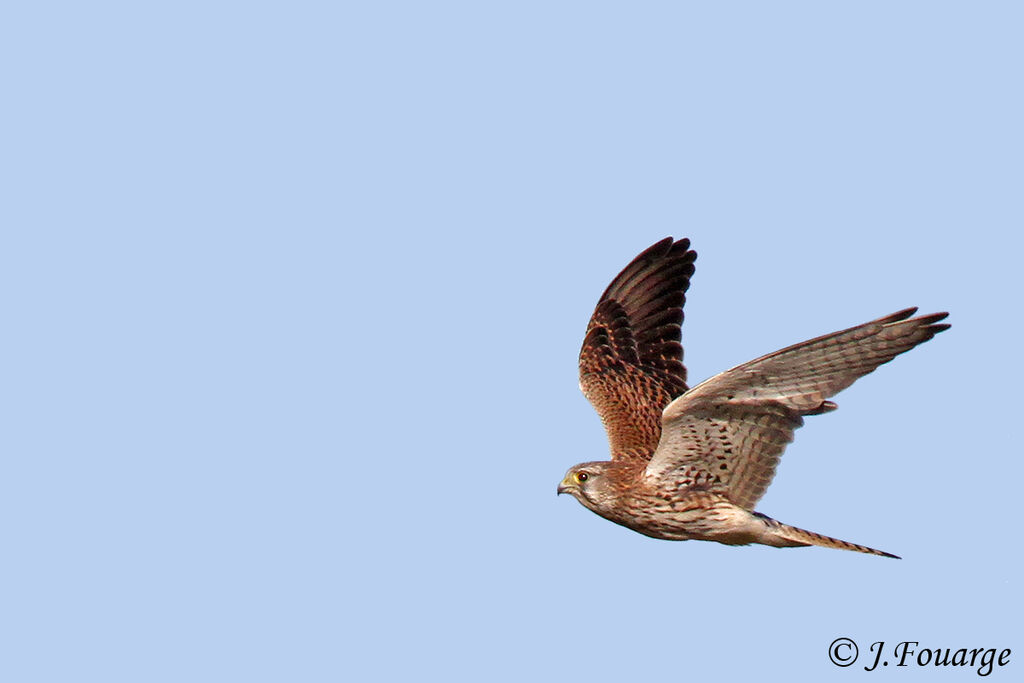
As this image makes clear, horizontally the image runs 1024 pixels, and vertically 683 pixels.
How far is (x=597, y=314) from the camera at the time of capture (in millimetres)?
12742

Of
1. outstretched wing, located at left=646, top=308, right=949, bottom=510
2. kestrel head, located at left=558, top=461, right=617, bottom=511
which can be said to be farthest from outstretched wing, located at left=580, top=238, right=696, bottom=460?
outstretched wing, located at left=646, top=308, right=949, bottom=510

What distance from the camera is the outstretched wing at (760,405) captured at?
9.47 meters

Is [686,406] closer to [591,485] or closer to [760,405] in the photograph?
[760,405]

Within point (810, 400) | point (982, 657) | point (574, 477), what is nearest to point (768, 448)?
point (810, 400)

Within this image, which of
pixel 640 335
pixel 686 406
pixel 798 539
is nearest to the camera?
pixel 686 406

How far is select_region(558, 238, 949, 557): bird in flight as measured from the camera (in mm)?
9609

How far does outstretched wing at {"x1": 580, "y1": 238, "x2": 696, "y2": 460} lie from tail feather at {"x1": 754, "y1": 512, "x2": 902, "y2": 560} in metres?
1.77

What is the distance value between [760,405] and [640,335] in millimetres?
2590

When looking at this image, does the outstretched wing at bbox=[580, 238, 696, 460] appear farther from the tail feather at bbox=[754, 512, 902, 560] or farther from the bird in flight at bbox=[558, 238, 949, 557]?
the tail feather at bbox=[754, 512, 902, 560]

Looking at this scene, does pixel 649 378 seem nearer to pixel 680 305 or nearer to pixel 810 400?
pixel 680 305

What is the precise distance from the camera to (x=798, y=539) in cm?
1056

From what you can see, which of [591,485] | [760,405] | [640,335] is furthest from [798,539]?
[640,335]

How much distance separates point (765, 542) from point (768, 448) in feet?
2.54

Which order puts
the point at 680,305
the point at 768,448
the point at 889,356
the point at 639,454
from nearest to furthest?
the point at 889,356, the point at 768,448, the point at 639,454, the point at 680,305
